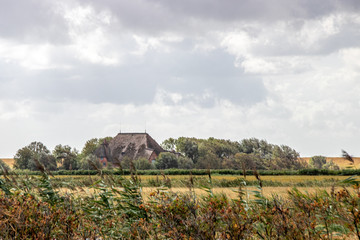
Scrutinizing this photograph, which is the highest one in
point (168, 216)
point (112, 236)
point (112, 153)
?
point (112, 153)

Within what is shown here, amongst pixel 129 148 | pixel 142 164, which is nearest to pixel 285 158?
pixel 142 164

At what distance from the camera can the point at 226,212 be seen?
18.8 feet

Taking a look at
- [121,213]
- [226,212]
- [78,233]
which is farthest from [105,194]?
[226,212]

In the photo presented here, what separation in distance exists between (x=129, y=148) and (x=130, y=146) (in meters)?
0.56

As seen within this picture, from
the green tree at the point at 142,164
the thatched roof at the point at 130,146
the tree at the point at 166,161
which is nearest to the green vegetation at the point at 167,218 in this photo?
the green tree at the point at 142,164

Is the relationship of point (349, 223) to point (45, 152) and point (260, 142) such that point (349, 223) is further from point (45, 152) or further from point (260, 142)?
point (260, 142)

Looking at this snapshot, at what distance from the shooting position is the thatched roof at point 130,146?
253ft

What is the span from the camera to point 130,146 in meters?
79.4

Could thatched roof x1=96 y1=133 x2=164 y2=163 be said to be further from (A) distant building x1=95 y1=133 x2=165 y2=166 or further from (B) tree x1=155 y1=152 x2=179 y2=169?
(B) tree x1=155 y1=152 x2=179 y2=169

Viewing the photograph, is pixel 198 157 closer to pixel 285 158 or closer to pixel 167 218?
pixel 285 158

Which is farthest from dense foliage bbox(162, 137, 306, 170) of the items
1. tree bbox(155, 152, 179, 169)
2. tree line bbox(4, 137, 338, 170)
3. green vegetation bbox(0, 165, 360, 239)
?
green vegetation bbox(0, 165, 360, 239)

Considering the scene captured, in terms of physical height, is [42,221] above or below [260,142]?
below

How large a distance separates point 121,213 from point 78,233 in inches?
97.1

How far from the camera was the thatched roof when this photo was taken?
77.0m
